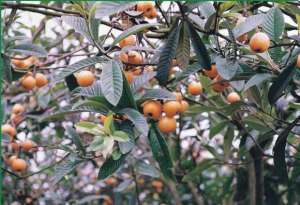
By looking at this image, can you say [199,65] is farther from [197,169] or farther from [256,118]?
[197,169]

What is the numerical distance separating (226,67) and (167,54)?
135 millimetres

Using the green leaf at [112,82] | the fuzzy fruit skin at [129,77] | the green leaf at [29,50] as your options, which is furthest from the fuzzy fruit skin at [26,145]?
the green leaf at [112,82]

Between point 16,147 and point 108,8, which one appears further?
point 16,147

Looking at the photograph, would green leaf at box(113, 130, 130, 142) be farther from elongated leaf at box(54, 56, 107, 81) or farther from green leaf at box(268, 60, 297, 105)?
green leaf at box(268, 60, 297, 105)

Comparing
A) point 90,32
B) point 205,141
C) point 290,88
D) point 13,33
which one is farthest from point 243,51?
point 13,33

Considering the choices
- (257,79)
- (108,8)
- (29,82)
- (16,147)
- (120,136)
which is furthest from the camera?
(16,147)

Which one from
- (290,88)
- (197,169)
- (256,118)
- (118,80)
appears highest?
(118,80)

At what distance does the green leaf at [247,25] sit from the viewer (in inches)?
46.1

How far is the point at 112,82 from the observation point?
1138 mm

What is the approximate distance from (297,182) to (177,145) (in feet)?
1.65

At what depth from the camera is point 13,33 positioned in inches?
89.4

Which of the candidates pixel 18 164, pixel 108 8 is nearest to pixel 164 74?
pixel 108 8

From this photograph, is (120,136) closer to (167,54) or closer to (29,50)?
(167,54)

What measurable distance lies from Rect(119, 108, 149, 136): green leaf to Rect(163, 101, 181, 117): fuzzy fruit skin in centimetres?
11
